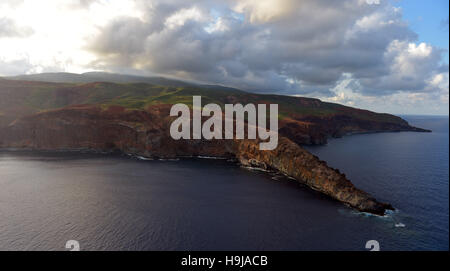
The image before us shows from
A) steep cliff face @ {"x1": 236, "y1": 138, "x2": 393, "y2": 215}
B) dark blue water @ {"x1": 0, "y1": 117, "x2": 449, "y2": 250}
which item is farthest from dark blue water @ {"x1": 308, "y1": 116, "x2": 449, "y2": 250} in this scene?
steep cliff face @ {"x1": 236, "y1": 138, "x2": 393, "y2": 215}

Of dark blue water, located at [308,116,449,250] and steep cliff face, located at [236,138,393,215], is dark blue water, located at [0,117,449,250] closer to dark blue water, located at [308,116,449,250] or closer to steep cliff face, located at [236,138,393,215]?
dark blue water, located at [308,116,449,250]

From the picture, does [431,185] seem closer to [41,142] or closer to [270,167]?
[270,167]

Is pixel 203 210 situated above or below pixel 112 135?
below

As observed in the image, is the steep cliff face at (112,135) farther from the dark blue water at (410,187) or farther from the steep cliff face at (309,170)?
the dark blue water at (410,187)

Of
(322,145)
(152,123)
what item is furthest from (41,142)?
(322,145)

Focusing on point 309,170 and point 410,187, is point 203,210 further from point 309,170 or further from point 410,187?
point 410,187

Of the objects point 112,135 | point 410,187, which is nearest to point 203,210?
point 410,187

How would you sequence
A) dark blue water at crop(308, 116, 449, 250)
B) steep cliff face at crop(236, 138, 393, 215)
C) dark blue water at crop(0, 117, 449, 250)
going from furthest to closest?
steep cliff face at crop(236, 138, 393, 215) < dark blue water at crop(308, 116, 449, 250) < dark blue water at crop(0, 117, 449, 250)

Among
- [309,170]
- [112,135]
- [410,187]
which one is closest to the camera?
[410,187]

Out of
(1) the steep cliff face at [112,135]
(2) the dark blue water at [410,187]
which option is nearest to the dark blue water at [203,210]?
(2) the dark blue water at [410,187]
